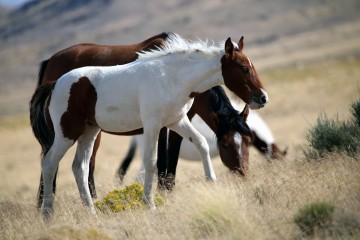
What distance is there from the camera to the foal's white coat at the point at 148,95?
22.2 feet

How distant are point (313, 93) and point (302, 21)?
309 ft

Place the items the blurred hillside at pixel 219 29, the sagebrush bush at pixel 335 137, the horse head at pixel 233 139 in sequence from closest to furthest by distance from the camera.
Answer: the sagebrush bush at pixel 335 137 → the horse head at pixel 233 139 → the blurred hillside at pixel 219 29

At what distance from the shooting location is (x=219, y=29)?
13600cm

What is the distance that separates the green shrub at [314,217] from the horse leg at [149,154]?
198 centimetres

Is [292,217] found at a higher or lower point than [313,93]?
higher

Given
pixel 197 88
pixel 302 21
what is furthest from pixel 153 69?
pixel 302 21

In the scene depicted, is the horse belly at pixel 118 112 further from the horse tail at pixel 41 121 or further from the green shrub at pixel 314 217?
the green shrub at pixel 314 217

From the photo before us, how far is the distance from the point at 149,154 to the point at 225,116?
→ 6.55 feet

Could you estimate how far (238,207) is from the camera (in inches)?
222

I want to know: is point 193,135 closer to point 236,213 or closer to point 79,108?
point 79,108

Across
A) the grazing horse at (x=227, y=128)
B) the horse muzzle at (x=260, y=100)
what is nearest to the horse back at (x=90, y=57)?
the grazing horse at (x=227, y=128)

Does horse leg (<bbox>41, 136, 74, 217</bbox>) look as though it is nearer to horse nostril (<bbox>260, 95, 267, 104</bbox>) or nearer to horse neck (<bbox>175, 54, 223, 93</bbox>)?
horse neck (<bbox>175, 54, 223, 93</bbox>)

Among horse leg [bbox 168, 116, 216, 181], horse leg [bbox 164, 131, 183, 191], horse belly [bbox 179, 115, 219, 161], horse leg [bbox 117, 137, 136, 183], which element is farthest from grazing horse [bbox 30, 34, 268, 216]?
horse leg [bbox 117, 137, 136, 183]

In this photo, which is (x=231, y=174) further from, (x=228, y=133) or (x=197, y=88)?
(x=197, y=88)
